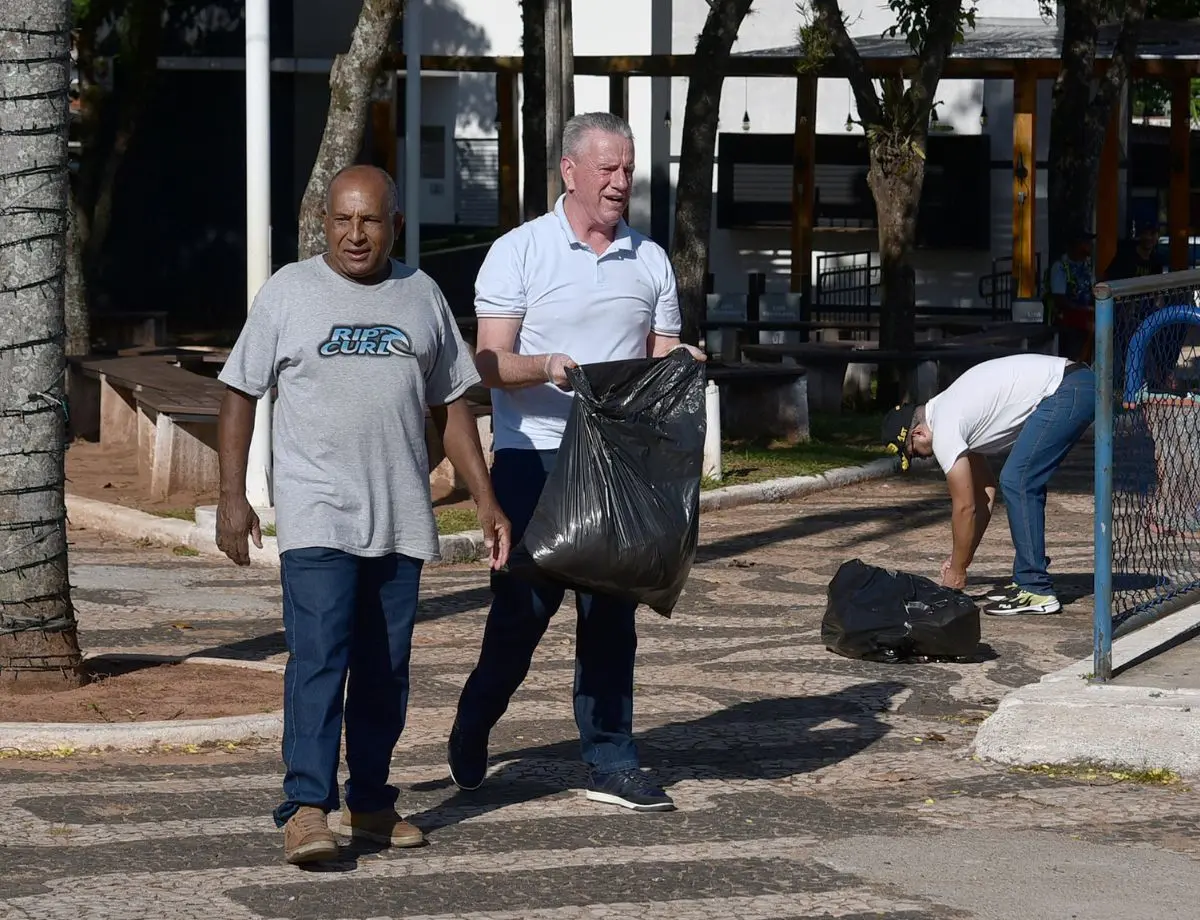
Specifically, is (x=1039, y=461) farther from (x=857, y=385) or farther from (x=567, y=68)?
(x=857, y=385)

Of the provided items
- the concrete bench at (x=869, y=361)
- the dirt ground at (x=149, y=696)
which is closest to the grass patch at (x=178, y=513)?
the dirt ground at (x=149, y=696)

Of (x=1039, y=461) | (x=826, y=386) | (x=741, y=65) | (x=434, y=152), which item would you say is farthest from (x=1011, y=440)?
(x=434, y=152)

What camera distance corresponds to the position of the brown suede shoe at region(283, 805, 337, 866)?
533 cm

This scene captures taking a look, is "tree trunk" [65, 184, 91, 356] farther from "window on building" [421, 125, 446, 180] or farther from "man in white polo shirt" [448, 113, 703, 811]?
"window on building" [421, 125, 446, 180]

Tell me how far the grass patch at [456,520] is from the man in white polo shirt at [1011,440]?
3040 mm

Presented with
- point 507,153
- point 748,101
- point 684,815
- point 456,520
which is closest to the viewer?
point 684,815

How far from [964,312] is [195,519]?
18.5 m

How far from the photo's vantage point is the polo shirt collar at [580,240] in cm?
598

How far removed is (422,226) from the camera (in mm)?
34531

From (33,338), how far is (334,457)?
2.54 meters

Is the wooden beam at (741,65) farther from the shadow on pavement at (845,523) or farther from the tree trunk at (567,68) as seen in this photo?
the tree trunk at (567,68)

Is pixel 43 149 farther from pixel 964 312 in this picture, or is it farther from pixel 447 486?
pixel 964 312

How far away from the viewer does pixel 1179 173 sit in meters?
26.6

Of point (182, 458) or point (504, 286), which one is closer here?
point (504, 286)
